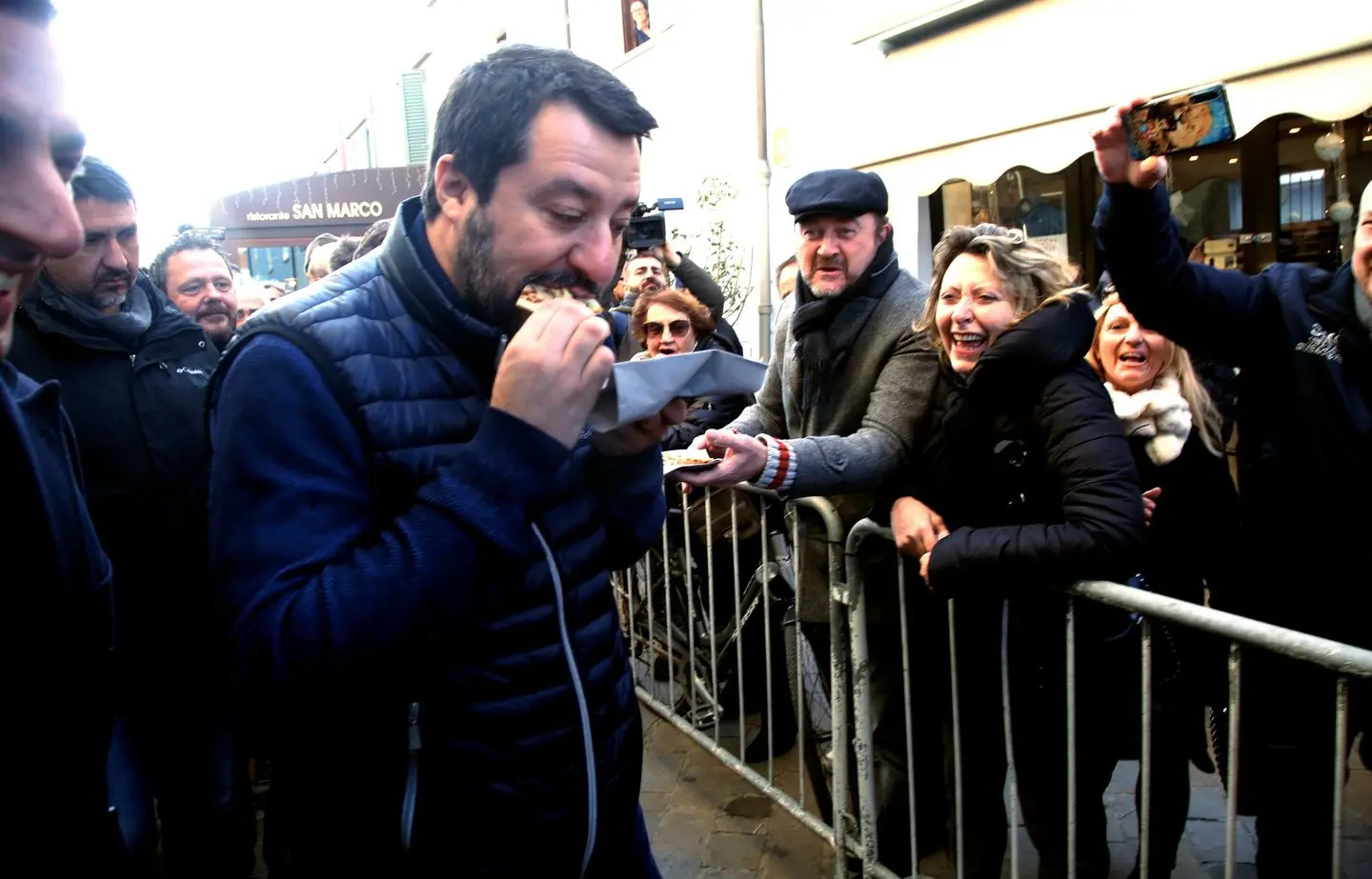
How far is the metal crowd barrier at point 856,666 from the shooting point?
5.90 ft

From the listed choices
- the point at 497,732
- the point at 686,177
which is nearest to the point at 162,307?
the point at 497,732

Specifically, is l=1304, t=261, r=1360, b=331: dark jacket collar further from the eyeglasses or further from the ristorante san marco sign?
the ristorante san marco sign

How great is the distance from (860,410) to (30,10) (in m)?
2.47

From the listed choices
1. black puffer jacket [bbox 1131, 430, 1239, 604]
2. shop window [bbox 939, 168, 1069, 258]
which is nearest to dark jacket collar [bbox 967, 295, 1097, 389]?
black puffer jacket [bbox 1131, 430, 1239, 604]

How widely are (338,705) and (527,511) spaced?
39cm

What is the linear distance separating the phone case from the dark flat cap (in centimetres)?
102

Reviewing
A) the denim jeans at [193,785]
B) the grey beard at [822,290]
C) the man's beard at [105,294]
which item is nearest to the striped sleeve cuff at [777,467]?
the grey beard at [822,290]

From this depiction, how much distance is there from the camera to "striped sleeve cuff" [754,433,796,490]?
263 cm

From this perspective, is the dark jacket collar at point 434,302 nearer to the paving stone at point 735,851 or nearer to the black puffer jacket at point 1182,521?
the black puffer jacket at point 1182,521

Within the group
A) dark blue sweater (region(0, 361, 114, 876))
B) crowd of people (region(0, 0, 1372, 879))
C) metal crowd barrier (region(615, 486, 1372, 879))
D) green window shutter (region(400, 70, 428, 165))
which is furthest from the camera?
green window shutter (region(400, 70, 428, 165))

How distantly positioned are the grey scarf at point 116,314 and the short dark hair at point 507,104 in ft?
5.93

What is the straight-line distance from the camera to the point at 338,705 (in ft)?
4.22

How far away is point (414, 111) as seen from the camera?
21469 mm

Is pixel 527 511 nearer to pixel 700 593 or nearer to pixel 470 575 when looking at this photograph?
pixel 470 575
